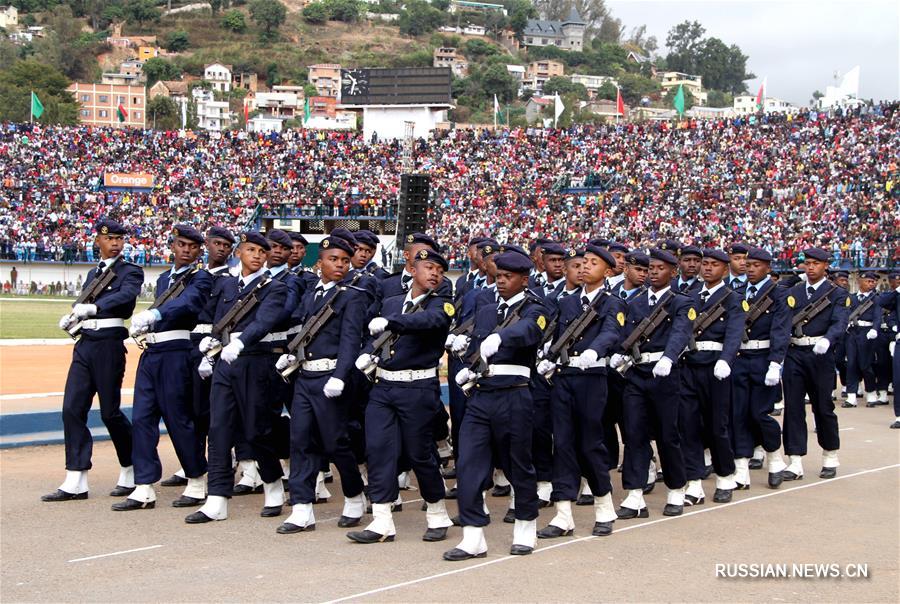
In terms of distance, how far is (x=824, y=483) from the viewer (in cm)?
1034

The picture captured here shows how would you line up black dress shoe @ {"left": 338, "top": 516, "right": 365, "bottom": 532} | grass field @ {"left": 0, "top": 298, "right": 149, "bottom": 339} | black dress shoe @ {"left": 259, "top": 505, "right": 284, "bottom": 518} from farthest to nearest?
1. grass field @ {"left": 0, "top": 298, "right": 149, "bottom": 339}
2. black dress shoe @ {"left": 259, "top": 505, "right": 284, "bottom": 518}
3. black dress shoe @ {"left": 338, "top": 516, "right": 365, "bottom": 532}

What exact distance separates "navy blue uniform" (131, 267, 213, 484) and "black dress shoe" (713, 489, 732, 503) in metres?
4.38

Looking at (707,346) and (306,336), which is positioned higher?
(306,336)

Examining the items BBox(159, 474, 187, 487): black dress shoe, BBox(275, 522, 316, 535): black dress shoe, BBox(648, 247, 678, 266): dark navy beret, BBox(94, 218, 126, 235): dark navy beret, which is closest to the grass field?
BBox(159, 474, 187, 487): black dress shoe

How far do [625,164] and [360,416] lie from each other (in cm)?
3884

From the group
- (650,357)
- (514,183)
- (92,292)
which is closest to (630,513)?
(650,357)

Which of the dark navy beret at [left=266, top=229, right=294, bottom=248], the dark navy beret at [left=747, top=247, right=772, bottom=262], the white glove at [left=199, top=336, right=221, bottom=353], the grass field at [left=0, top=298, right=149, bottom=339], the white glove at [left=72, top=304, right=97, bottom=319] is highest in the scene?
the dark navy beret at [left=266, top=229, right=294, bottom=248]

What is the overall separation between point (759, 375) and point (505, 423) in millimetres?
3852

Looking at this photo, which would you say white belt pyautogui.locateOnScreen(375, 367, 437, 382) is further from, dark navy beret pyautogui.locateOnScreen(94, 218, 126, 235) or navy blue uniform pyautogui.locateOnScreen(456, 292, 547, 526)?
dark navy beret pyautogui.locateOnScreen(94, 218, 126, 235)

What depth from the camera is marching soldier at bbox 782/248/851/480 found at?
34.9 ft

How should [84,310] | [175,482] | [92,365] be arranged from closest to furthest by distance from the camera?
[84,310] → [92,365] → [175,482]

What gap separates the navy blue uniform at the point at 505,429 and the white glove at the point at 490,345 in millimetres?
281

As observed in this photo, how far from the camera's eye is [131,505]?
8.73m

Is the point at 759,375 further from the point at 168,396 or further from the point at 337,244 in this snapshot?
the point at 168,396
